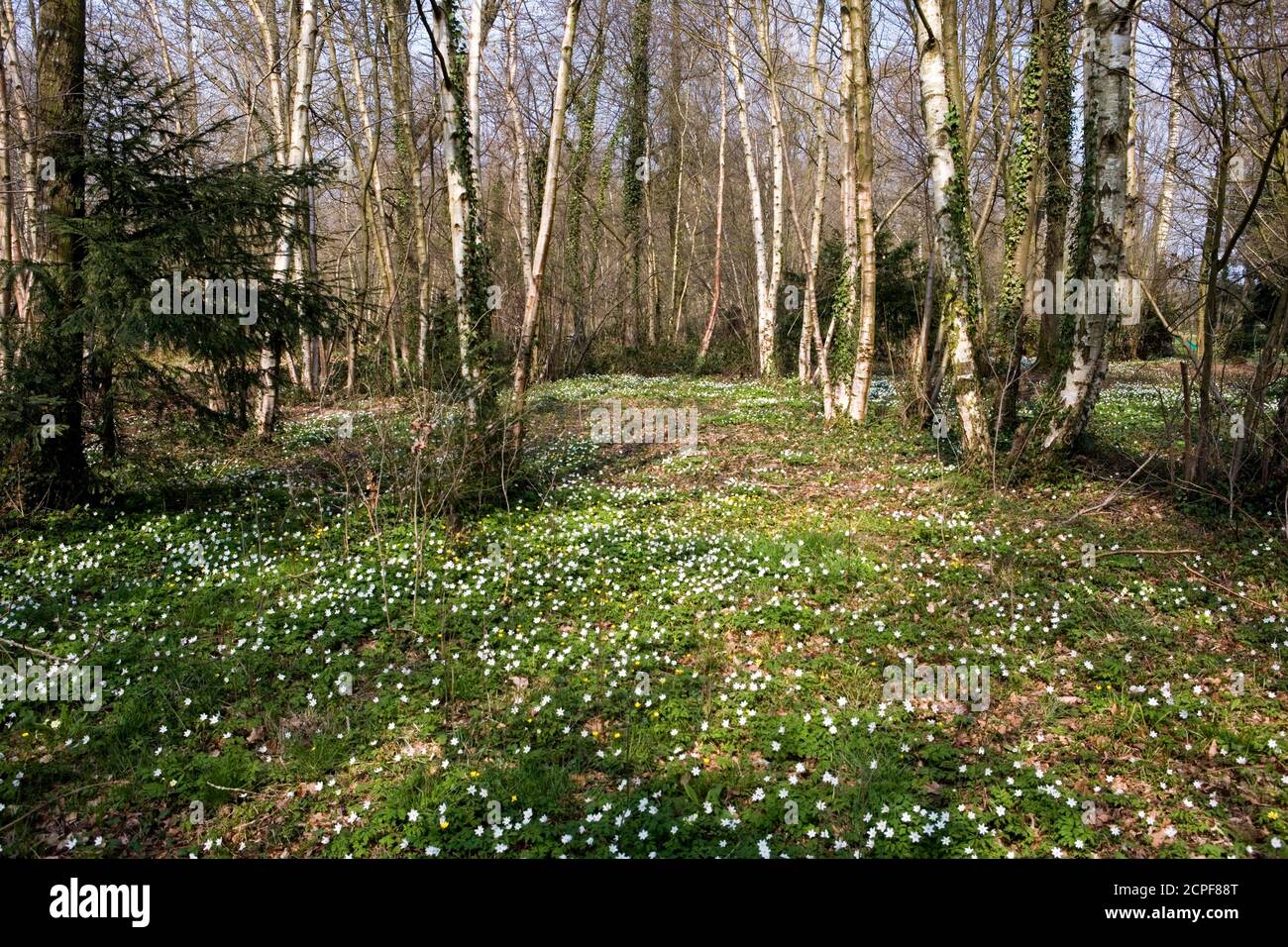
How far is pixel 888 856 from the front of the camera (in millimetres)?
3643

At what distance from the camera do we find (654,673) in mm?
5422

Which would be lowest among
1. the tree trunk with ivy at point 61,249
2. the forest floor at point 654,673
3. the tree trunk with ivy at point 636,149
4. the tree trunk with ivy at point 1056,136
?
the forest floor at point 654,673

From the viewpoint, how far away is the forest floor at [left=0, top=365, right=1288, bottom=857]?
3.99m

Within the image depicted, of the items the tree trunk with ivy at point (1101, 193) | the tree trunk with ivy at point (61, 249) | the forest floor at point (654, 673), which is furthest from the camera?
the tree trunk with ivy at point (1101, 193)

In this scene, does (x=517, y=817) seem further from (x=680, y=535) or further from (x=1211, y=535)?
(x=1211, y=535)

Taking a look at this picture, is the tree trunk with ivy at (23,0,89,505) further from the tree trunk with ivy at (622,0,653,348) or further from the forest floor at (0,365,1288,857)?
the tree trunk with ivy at (622,0,653,348)

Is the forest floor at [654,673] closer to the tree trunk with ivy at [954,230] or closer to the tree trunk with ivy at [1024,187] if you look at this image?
the tree trunk with ivy at [954,230]

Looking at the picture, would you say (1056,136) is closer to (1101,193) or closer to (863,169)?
(863,169)

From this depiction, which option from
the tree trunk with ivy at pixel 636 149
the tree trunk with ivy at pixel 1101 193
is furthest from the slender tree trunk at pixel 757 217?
the tree trunk with ivy at pixel 1101 193

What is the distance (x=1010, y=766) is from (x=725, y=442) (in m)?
8.23

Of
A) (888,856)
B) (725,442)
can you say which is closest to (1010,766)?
(888,856)

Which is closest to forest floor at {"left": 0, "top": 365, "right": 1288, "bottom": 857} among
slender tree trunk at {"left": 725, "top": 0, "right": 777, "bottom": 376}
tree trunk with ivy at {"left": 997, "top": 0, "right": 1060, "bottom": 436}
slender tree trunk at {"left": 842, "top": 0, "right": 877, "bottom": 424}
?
slender tree trunk at {"left": 842, "top": 0, "right": 877, "bottom": 424}

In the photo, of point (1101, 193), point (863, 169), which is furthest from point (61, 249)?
point (1101, 193)

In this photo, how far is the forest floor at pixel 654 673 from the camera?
3992mm
